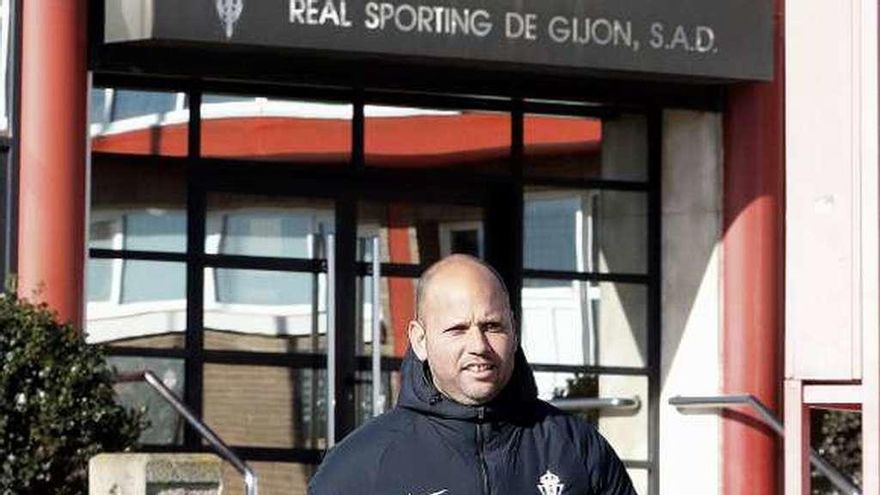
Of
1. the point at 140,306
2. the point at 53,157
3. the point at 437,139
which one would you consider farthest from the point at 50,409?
the point at 437,139

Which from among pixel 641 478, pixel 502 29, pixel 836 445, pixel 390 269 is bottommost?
pixel 641 478

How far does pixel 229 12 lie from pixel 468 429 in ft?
25.7

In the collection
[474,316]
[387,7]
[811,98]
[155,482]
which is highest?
[387,7]

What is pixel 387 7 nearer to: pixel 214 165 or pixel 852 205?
pixel 214 165

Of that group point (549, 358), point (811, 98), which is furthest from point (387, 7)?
point (811, 98)

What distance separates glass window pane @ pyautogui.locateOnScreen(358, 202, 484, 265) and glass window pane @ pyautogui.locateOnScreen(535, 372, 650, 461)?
0.98 metres

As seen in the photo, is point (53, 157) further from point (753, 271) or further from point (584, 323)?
point (753, 271)

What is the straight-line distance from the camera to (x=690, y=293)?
48.5 feet

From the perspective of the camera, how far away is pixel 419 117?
14297mm

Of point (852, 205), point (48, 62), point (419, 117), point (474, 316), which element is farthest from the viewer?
point (419, 117)

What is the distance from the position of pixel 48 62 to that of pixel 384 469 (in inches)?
312

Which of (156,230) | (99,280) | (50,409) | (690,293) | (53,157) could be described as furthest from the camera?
(690,293)

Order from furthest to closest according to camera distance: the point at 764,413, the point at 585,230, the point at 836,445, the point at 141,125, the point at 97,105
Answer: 1. the point at 585,230
2. the point at 836,445
3. the point at 764,413
4. the point at 141,125
5. the point at 97,105

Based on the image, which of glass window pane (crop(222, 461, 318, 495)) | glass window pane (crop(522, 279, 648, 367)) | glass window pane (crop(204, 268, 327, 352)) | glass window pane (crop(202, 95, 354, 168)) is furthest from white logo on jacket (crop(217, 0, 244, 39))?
glass window pane (crop(522, 279, 648, 367))
